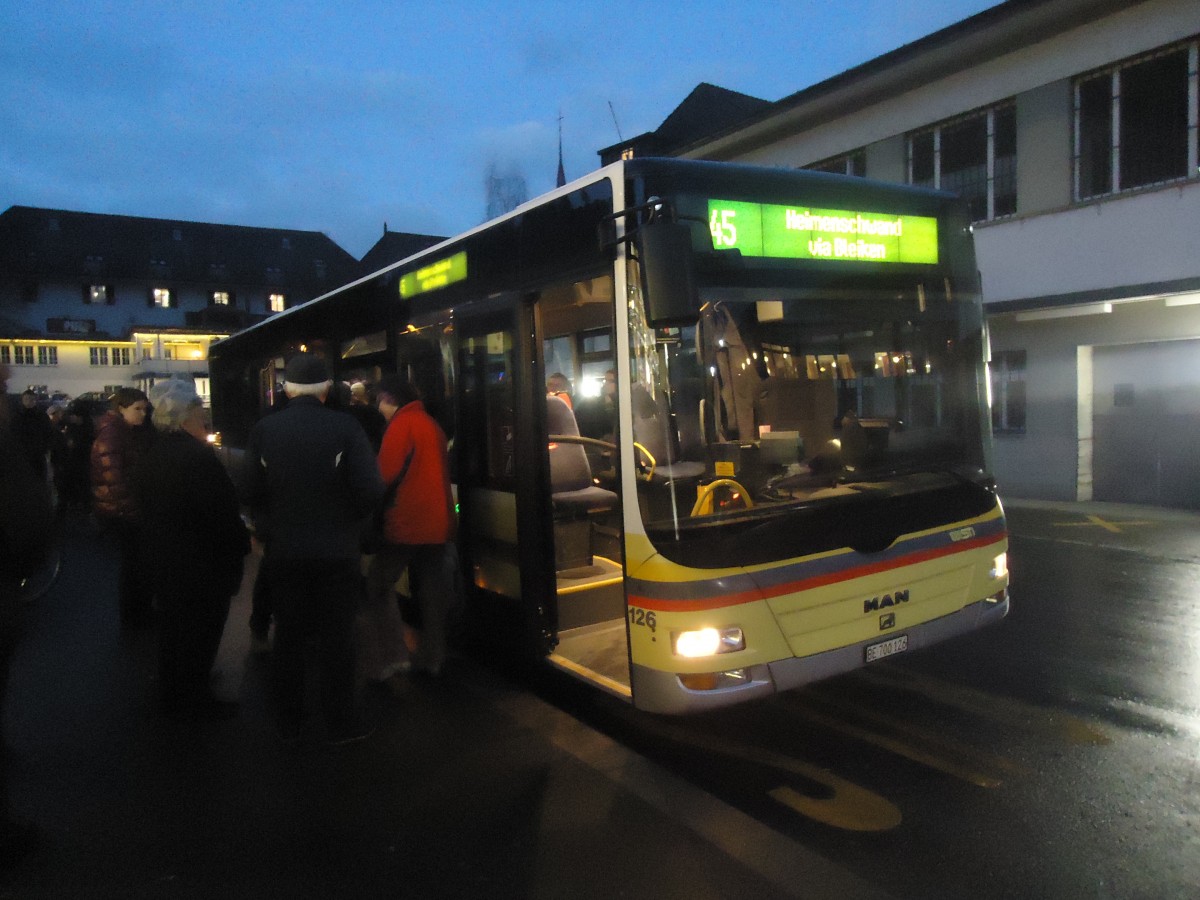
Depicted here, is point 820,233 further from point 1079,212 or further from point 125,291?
point 125,291

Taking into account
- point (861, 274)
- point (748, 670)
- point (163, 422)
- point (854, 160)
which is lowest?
point (748, 670)

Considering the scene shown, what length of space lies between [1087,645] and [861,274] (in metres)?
3.48

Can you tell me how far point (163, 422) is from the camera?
492 cm

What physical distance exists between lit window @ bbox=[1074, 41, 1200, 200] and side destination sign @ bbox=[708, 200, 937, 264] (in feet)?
29.9

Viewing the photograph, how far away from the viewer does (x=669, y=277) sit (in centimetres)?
382

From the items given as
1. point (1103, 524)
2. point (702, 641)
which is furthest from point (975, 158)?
point (702, 641)

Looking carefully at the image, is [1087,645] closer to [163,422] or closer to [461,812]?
[461,812]

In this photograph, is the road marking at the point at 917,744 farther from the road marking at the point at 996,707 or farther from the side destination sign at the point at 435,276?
the side destination sign at the point at 435,276

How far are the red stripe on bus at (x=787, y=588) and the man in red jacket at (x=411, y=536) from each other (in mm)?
1728

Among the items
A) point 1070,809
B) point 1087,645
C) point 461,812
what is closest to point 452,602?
point 461,812

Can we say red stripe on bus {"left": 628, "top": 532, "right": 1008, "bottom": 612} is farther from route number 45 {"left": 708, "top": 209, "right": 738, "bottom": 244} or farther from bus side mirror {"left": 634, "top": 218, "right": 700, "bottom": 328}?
route number 45 {"left": 708, "top": 209, "right": 738, "bottom": 244}

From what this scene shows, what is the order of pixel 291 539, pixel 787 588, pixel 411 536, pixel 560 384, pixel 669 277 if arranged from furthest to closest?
pixel 560 384 → pixel 411 536 → pixel 291 539 → pixel 787 588 → pixel 669 277

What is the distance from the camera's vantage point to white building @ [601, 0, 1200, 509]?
11.8m

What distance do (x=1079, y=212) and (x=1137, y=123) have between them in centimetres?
131
